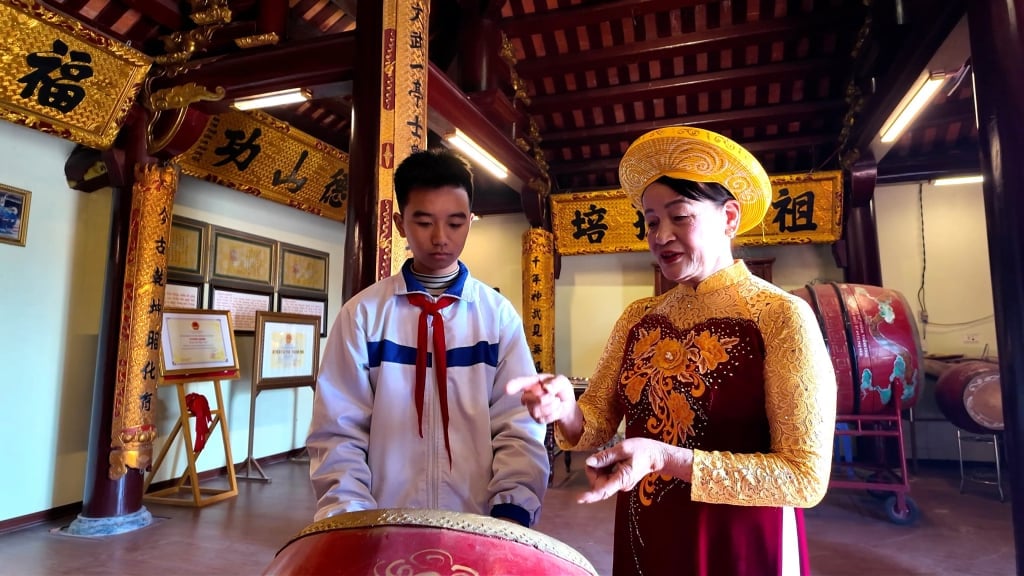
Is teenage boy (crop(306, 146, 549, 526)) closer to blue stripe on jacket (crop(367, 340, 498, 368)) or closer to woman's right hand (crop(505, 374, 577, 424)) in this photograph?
blue stripe on jacket (crop(367, 340, 498, 368))

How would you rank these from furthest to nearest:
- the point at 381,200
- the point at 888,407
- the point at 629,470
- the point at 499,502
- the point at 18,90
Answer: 1. the point at 888,407
2. the point at 18,90
3. the point at 381,200
4. the point at 499,502
5. the point at 629,470

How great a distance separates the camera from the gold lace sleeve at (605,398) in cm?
119

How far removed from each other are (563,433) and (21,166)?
4.27 metres

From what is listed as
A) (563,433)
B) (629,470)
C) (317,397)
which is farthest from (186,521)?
(629,470)

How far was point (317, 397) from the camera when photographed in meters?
1.10

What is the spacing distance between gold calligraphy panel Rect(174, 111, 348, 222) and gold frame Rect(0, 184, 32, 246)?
92cm

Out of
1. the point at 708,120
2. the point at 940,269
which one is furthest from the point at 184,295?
the point at 940,269

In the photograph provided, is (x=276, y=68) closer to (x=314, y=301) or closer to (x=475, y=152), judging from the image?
(x=475, y=152)

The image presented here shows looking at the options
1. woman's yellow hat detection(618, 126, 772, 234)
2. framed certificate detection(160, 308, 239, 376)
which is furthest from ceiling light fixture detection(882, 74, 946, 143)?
framed certificate detection(160, 308, 239, 376)

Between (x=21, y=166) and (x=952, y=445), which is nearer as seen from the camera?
(x=21, y=166)

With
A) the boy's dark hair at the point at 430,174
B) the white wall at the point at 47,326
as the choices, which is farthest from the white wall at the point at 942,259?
the white wall at the point at 47,326

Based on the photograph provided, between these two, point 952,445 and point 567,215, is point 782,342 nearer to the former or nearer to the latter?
point 567,215

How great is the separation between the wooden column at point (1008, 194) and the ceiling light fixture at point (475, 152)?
2.97m

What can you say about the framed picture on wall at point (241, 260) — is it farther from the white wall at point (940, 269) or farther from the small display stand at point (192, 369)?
the white wall at point (940, 269)
